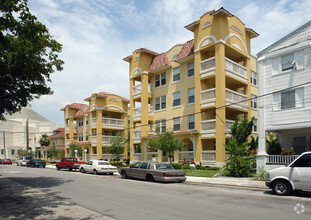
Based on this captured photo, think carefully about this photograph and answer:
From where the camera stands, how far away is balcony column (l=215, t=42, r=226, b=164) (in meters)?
24.3

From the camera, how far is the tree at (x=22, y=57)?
11203 millimetres

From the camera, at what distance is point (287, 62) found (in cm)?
1892

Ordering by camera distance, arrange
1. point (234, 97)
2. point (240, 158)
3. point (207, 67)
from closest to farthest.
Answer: point (240, 158), point (207, 67), point (234, 97)

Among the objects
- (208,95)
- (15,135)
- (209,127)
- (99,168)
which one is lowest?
(99,168)

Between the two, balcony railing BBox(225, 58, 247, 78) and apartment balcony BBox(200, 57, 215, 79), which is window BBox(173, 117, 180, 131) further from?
balcony railing BBox(225, 58, 247, 78)

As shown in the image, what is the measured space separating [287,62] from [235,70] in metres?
8.46

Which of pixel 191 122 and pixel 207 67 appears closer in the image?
pixel 207 67

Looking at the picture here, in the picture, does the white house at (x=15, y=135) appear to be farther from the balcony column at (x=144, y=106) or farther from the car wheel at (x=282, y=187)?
the car wheel at (x=282, y=187)

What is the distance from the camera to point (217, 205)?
32.0 ft

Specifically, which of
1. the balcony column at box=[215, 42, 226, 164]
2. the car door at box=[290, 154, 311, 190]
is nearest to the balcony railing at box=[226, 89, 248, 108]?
the balcony column at box=[215, 42, 226, 164]

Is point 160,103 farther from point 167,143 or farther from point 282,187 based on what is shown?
point 282,187

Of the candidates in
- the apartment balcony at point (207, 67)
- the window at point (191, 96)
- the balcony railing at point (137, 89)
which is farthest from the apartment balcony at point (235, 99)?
the balcony railing at point (137, 89)

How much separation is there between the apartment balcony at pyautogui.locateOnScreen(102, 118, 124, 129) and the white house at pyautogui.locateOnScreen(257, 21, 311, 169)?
2908 centimetres

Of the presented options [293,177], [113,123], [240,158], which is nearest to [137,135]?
[113,123]
